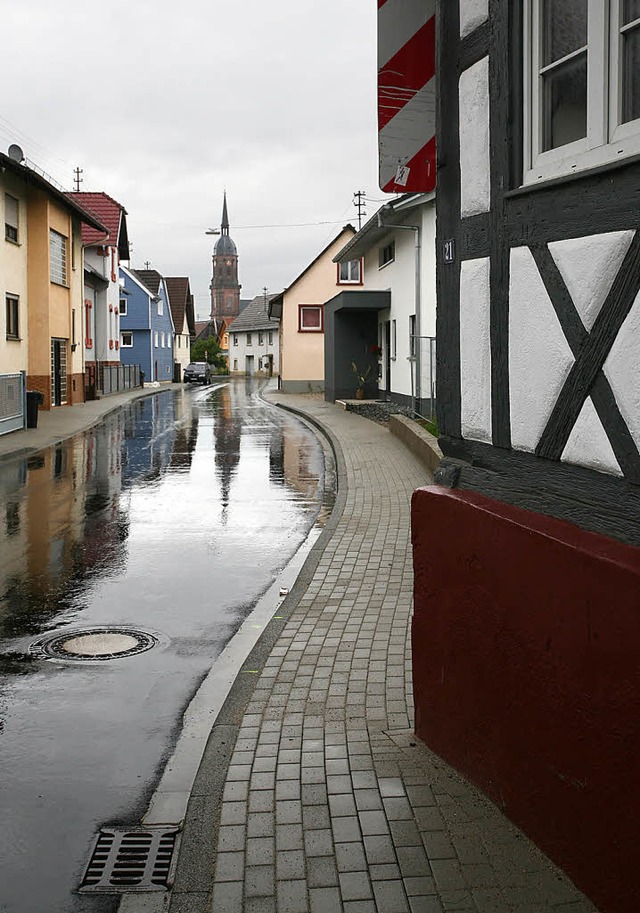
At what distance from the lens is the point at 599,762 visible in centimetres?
335

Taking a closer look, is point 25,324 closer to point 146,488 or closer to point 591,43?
point 146,488

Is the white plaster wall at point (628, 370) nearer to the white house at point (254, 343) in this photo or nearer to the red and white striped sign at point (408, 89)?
the red and white striped sign at point (408, 89)

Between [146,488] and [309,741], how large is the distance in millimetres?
10533

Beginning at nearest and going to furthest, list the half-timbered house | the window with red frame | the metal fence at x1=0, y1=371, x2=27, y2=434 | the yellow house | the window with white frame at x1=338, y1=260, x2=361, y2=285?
the half-timbered house < the metal fence at x1=0, y1=371, x2=27, y2=434 < the yellow house < the window with white frame at x1=338, y1=260, x2=361, y2=285 < the window with red frame

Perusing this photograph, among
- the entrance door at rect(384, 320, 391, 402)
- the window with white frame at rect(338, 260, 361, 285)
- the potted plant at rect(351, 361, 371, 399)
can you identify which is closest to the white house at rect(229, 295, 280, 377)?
the window with white frame at rect(338, 260, 361, 285)

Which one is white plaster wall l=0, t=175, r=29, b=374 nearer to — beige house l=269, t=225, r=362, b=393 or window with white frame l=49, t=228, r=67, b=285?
window with white frame l=49, t=228, r=67, b=285

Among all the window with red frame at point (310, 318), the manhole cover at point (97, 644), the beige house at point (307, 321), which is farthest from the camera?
the window with red frame at point (310, 318)

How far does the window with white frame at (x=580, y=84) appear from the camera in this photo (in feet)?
11.0

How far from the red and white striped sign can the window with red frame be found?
1660 inches

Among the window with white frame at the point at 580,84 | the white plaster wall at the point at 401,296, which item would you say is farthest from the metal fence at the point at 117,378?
the window with white frame at the point at 580,84

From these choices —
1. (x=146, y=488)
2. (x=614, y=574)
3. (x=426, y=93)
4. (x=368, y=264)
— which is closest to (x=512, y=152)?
(x=426, y=93)

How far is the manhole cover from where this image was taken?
22.4ft

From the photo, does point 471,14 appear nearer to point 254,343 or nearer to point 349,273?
point 349,273

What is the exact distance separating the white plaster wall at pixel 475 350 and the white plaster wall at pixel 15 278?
81.8 feet
